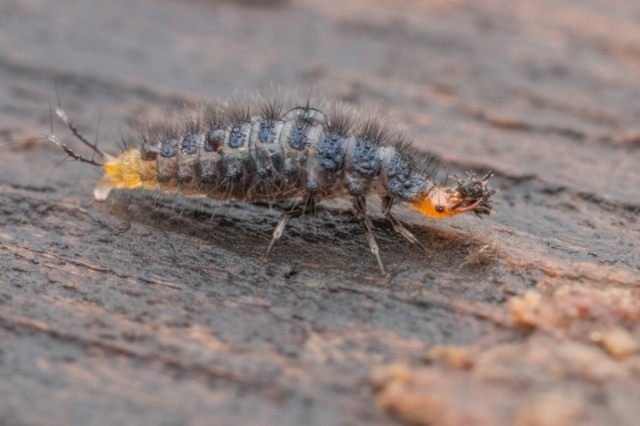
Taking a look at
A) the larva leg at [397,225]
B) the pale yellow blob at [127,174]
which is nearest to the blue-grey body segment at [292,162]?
the larva leg at [397,225]

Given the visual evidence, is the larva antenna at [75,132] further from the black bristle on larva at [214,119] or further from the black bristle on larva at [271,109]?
the black bristle on larva at [271,109]

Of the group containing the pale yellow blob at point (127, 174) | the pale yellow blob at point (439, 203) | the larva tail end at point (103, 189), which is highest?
the pale yellow blob at point (439, 203)

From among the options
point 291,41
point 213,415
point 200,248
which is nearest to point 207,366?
point 213,415

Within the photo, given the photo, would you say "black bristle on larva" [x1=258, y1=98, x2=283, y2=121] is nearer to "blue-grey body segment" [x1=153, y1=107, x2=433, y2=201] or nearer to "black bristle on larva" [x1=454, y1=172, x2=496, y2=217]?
"blue-grey body segment" [x1=153, y1=107, x2=433, y2=201]

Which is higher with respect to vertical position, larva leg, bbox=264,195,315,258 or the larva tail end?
larva leg, bbox=264,195,315,258

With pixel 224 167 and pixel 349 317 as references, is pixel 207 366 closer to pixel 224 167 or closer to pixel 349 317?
pixel 349 317

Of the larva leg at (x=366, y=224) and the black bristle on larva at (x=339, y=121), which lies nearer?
the larva leg at (x=366, y=224)

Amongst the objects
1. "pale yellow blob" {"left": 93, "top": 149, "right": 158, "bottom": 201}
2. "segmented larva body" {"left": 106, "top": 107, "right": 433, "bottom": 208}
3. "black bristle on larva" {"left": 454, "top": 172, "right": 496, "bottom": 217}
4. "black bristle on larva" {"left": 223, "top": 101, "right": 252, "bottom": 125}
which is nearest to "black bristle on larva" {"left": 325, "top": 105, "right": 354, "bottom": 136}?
"segmented larva body" {"left": 106, "top": 107, "right": 433, "bottom": 208}
